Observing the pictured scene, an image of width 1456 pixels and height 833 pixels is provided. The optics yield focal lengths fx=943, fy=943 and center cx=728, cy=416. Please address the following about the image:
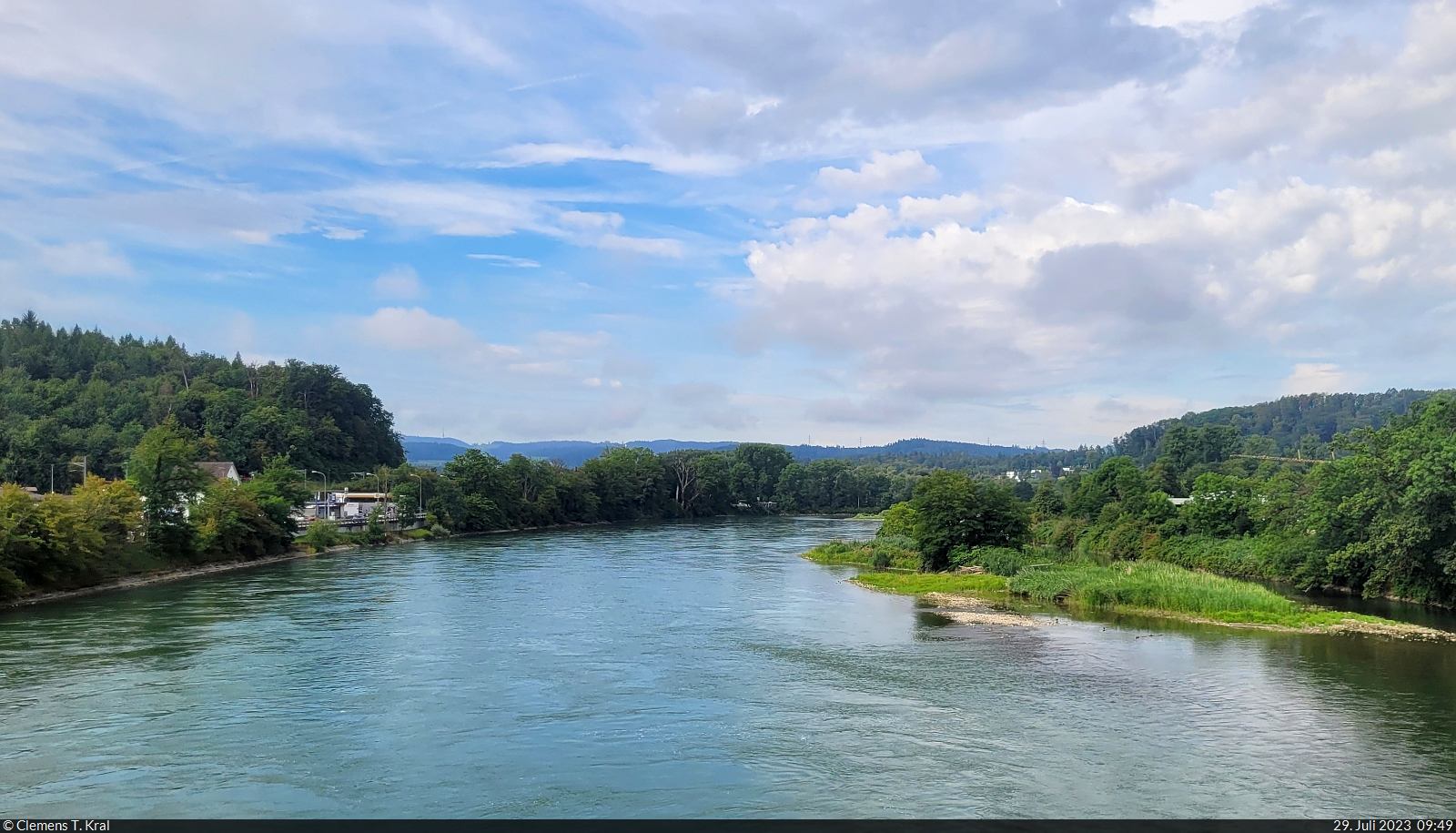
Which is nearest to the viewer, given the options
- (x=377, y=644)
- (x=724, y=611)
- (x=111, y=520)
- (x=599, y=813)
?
(x=599, y=813)

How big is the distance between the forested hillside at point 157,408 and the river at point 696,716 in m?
53.9

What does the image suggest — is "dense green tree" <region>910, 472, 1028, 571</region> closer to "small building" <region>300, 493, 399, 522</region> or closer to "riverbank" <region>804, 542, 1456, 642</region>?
"riverbank" <region>804, 542, 1456, 642</region>

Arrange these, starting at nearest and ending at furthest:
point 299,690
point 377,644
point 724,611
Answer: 1. point 299,690
2. point 377,644
3. point 724,611

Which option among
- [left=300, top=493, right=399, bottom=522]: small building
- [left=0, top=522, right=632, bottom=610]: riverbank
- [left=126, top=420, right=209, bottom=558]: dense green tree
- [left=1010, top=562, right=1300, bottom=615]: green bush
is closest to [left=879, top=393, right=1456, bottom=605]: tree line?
[left=1010, top=562, right=1300, bottom=615]: green bush

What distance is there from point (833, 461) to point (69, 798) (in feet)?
476

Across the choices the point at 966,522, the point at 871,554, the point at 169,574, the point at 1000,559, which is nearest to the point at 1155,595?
the point at 1000,559

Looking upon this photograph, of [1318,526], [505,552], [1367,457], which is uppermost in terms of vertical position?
[1367,457]

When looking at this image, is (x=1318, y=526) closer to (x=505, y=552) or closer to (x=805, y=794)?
(x=805, y=794)

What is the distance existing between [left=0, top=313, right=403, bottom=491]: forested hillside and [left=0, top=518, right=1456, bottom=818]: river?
53.9m

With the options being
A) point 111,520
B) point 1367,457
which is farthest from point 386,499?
point 1367,457

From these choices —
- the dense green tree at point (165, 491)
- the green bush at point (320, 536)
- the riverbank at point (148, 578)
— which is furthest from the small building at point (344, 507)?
the dense green tree at point (165, 491)

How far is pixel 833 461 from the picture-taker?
157m

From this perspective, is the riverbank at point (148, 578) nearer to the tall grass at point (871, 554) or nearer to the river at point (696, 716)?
the river at point (696, 716)

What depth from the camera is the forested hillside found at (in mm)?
80250
